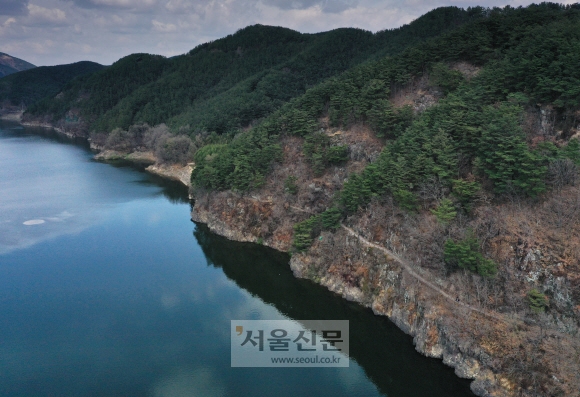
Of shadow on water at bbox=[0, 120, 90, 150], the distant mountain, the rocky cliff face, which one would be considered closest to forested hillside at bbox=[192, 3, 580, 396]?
the rocky cliff face

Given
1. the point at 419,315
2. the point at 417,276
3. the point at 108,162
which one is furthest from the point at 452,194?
the point at 108,162

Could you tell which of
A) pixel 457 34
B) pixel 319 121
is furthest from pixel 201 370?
pixel 457 34

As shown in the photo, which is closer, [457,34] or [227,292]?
[227,292]

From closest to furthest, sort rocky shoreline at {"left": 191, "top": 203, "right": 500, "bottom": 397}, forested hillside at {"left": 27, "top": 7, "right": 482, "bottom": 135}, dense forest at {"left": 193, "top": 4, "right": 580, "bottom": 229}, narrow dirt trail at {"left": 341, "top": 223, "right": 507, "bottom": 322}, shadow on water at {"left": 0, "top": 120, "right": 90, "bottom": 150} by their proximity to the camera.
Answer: rocky shoreline at {"left": 191, "top": 203, "right": 500, "bottom": 397}, narrow dirt trail at {"left": 341, "top": 223, "right": 507, "bottom": 322}, dense forest at {"left": 193, "top": 4, "right": 580, "bottom": 229}, forested hillside at {"left": 27, "top": 7, "right": 482, "bottom": 135}, shadow on water at {"left": 0, "top": 120, "right": 90, "bottom": 150}

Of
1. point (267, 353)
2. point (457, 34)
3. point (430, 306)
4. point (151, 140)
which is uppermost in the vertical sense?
point (457, 34)

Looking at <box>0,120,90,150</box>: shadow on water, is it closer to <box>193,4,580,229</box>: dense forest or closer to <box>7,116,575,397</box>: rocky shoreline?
<box>7,116,575,397</box>: rocky shoreline

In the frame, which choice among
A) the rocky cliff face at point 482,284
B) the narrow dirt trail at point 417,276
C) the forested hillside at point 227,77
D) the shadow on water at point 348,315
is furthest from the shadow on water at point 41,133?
the rocky cliff face at point 482,284

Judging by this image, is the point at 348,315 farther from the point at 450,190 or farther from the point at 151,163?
the point at 151,163

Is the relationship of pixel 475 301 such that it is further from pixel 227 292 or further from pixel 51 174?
pixel 51 174
